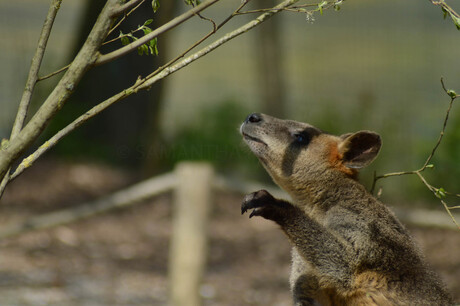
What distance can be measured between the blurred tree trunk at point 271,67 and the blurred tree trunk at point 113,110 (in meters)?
1.67

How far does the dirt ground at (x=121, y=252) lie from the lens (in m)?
A: 7.83

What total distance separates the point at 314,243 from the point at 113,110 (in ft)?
27.5

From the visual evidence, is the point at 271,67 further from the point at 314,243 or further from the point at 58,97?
the point at 58,97

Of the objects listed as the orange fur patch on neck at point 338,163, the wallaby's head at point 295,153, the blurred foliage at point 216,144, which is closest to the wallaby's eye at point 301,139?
the wallaby's head at point 295,153

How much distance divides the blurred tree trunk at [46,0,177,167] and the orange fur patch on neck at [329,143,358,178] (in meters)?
7.06

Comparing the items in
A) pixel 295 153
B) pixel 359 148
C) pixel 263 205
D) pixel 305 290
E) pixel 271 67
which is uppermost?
pixel 271 67

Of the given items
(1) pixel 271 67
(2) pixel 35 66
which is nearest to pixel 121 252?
(1) pixel 271 67

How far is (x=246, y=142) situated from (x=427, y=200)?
6709 mm

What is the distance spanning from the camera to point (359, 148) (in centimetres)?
391

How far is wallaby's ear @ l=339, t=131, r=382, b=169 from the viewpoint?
382cm

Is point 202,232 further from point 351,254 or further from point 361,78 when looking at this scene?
point 361,78

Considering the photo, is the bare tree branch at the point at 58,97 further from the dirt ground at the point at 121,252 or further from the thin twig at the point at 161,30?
the dirt ground at the point at 121,252

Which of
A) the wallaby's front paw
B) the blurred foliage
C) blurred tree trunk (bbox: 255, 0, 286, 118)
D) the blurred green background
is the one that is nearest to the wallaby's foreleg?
the wallaby's front paw

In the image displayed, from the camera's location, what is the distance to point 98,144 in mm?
11656
